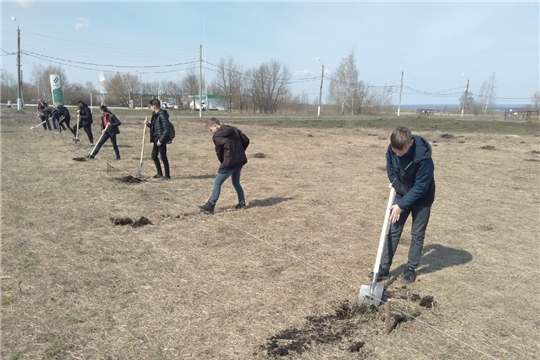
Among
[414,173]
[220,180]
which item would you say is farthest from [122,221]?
[414,173]

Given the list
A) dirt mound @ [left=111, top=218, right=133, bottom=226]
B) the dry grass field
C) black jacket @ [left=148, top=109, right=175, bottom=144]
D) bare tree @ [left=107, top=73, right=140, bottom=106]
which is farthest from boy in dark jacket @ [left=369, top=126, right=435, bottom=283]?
bare tree @ [left=107, top=73, right=140, bottom=106]

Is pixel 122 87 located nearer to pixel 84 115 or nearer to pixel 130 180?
pixel 84 115

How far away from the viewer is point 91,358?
9.78ft

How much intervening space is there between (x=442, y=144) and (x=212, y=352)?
789 inches

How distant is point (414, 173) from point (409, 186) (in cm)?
19

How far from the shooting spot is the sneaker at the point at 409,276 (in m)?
4.49

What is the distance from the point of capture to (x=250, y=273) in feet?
15.1

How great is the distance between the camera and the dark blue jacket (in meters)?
3.92

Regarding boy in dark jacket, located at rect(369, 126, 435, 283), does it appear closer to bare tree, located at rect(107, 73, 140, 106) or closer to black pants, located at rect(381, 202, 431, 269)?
black pants, located at rect(381, 202, 431, 269)

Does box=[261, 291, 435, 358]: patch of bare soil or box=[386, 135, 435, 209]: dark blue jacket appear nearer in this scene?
box=[261, 291, 435, 358]: patch of bare soil

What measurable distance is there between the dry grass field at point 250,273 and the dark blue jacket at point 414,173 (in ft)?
3.56

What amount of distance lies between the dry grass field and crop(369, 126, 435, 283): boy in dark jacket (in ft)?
1.12

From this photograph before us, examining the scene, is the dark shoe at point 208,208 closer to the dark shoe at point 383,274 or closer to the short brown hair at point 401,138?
the dark shoe at point 383,274

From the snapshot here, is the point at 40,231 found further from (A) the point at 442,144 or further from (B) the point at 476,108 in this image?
(B) the point at 476,108
